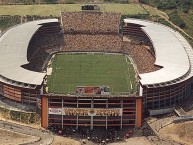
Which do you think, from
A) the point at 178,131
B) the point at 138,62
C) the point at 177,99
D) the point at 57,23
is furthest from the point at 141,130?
the point at 57,23

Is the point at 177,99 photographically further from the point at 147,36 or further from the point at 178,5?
the point at 178,5

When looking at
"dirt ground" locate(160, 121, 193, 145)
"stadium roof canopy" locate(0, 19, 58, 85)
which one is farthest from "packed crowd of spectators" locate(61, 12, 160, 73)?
"dirt ground" locate(160, 121, 193, 145)

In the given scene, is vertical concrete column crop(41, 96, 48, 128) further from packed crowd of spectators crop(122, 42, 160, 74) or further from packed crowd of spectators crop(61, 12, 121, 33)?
packed crowd of spectators crop(61, 12, 121, 33)

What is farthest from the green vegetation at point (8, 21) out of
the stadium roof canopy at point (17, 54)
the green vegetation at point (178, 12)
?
the green vegetation at point (178, 12)

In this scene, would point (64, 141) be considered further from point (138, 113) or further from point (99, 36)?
point (99, 36)

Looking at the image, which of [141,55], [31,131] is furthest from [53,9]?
[31,131]

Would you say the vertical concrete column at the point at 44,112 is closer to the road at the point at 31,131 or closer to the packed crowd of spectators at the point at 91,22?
the road at the point at 31,131
